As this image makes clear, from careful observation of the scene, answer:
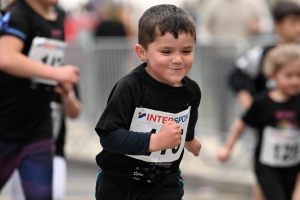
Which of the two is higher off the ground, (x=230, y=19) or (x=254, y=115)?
(x=230, y=19)

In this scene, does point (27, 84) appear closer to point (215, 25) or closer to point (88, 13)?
point (215, 25)

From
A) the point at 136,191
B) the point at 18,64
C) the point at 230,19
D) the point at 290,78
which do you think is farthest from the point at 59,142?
the point at 230,19

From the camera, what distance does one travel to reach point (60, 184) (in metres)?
5.71

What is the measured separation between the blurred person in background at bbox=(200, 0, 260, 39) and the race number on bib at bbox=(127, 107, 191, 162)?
6.96 metres

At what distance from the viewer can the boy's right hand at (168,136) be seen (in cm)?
385

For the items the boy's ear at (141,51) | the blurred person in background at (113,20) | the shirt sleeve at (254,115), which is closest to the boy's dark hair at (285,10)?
the shirt sleeve at (254,115)

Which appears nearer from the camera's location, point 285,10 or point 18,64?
point 18,64

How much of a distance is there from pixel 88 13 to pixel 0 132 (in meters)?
13.1

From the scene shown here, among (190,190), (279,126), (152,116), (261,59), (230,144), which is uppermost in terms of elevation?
(152,116)

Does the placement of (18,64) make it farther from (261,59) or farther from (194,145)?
(261,59)

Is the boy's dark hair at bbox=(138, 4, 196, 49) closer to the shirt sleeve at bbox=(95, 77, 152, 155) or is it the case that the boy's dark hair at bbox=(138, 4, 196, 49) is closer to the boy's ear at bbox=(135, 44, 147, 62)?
the boy's ear at bbox=(135, 44, 147, 62)

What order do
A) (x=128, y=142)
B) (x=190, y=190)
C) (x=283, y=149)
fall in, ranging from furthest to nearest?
(x=190, y=190)
(x=283, y=149)
(x=128, y=142)

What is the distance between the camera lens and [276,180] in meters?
6.23

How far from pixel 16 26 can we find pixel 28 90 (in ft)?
1.36
